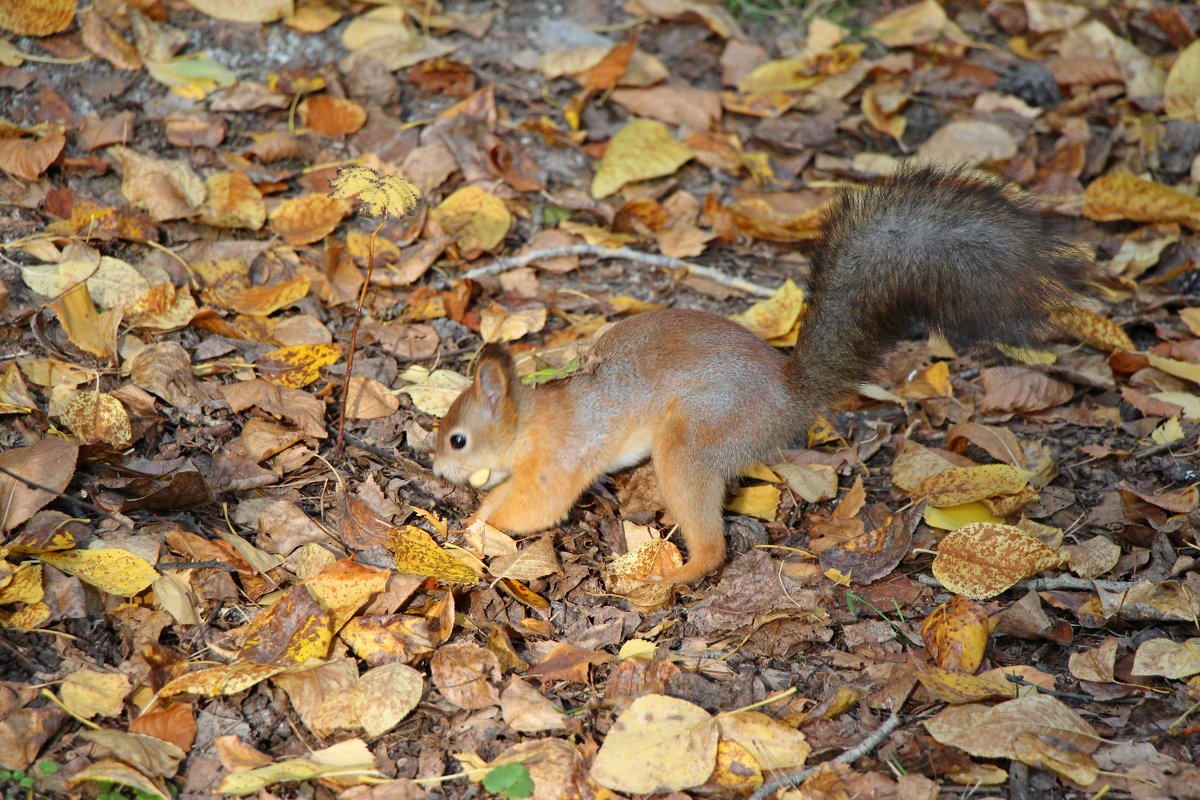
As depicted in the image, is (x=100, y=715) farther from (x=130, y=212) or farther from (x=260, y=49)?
(x=260, y=49)

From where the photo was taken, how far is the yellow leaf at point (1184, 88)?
13.8 ft

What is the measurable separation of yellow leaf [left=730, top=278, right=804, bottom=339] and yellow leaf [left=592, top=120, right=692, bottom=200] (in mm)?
755

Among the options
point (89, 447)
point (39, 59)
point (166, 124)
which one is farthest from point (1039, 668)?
point (39, 59)

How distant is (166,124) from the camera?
12.3 feet

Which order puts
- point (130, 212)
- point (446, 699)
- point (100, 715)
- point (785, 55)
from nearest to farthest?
point (100, 715) → point (446, 699) → point (130, 212) → point (785, 55)

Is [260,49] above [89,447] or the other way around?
above

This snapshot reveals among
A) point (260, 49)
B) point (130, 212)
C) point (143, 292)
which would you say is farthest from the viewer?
point (260, 49)

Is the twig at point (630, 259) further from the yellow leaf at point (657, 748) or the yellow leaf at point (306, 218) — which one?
the yellow leaf at point (657, 748)

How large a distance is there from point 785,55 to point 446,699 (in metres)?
3.34

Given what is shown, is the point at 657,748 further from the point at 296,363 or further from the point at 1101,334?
the point at 1101,334

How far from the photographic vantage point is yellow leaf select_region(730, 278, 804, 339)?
135 inches

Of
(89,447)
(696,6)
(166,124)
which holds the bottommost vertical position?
(89,447)

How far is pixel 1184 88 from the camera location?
168 inches

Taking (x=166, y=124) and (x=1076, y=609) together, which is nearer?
(x=1076, y=609)
